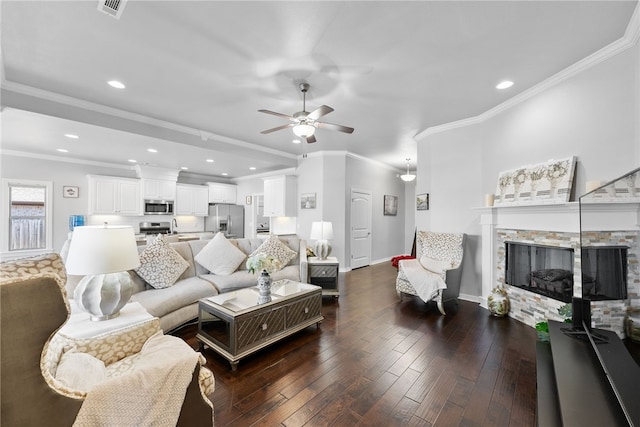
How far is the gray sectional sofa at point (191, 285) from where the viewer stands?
A: 8.45 feet

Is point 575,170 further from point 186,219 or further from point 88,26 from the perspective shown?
point 186,219

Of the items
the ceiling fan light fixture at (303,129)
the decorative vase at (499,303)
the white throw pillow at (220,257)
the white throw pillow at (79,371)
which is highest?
the ceiling fan light fixture at (303,129)

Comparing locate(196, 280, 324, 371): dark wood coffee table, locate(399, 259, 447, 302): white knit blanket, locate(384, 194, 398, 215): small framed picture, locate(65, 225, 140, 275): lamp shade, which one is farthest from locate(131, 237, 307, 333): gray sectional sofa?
locate(384, 194, 398, 215): small framed picture

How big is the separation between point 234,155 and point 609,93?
5.10 metres

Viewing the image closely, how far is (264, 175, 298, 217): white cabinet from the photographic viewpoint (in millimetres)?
6074

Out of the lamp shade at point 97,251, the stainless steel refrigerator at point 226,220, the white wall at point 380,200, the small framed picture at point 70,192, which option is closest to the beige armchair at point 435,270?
the white wall at point 380,200

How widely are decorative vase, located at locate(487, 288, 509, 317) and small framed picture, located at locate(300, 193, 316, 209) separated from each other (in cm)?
366

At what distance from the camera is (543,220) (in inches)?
110

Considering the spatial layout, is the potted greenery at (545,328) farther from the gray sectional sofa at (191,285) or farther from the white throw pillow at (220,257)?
the white throw pillow at (220,257)

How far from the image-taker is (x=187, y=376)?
1.19 meters

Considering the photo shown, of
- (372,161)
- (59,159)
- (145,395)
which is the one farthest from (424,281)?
(59,159)

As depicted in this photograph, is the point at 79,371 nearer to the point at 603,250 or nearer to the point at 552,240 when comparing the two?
the point at 603,250

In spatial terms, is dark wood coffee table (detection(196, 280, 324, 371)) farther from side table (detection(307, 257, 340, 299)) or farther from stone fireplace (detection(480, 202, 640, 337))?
stone fireplace (detection(480, 202, 640, 337))

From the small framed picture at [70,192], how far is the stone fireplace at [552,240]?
8.02 meters
